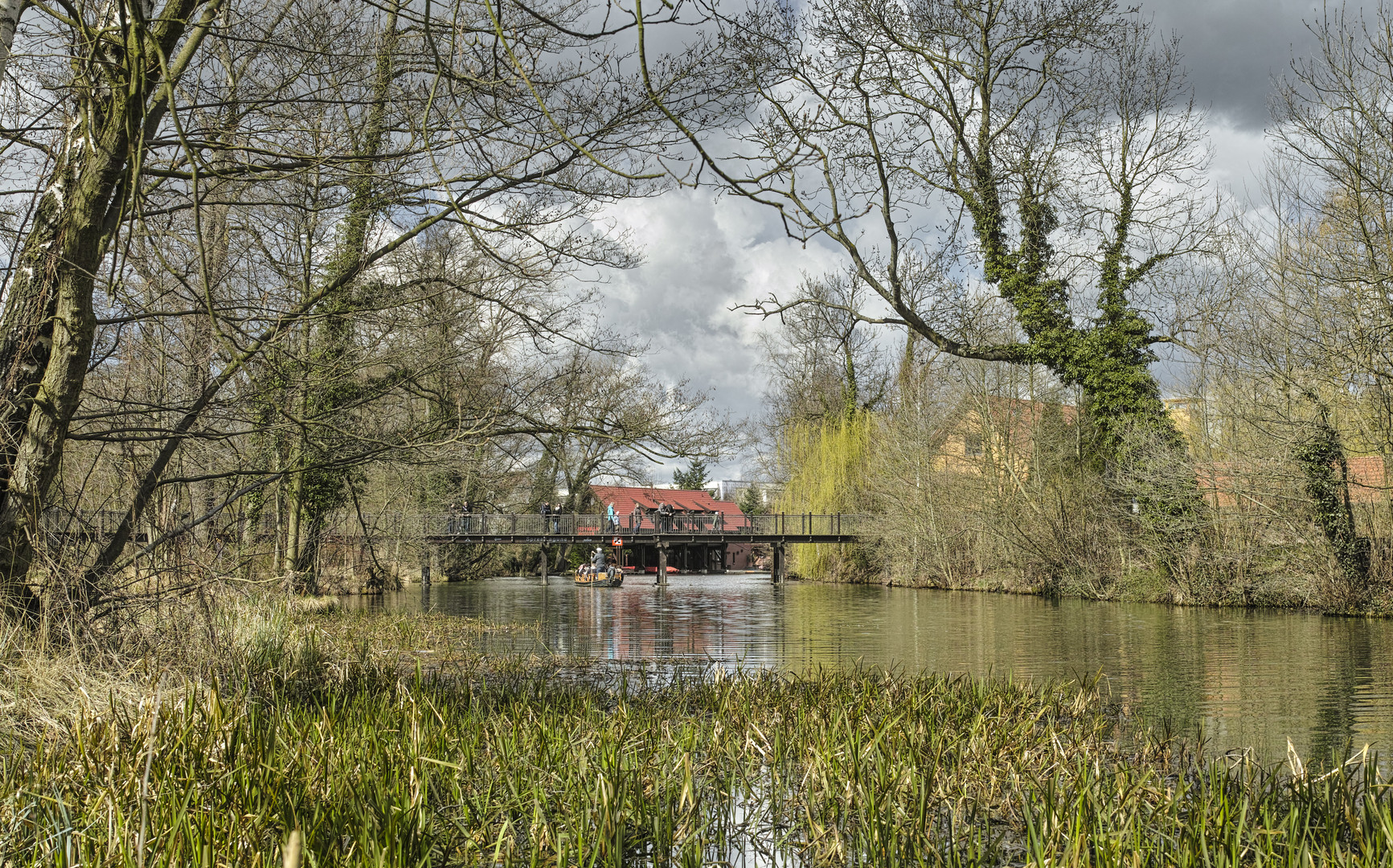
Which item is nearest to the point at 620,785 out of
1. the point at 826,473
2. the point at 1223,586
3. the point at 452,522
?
the point at 1223,586

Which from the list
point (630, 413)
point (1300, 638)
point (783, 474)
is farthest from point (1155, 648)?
point (783, 474)

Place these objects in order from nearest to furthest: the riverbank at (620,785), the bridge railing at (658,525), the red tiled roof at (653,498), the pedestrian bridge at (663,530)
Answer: the riverbank at (620,785) < the pedestrian bridge at (663,530) < the bridge railing at (658,525) < the red tiled roof at (653,498)

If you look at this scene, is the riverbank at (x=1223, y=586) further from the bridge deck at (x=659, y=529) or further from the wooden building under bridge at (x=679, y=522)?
the wooden building under bridge at (x=679, y=522)

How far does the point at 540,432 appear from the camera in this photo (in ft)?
26.1

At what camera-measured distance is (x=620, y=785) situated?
3768 mm

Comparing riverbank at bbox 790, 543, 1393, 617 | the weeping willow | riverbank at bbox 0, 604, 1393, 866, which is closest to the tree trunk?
riverbank at bbox 0, 604, 1393, 866

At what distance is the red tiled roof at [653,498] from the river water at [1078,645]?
3685 cm

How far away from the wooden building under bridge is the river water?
1435 cm

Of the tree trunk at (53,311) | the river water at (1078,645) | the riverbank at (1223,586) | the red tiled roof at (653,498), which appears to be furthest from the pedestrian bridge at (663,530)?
the tree trunk at (53,311)

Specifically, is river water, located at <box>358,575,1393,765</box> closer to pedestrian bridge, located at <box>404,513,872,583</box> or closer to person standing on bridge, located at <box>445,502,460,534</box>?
person standing on bridge, located at <box>445,502,460,534</box>

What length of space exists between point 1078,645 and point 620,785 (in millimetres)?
11159

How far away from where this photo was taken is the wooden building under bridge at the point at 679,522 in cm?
4131

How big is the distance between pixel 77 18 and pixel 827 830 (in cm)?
453

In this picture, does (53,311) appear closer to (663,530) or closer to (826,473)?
(826,473)
